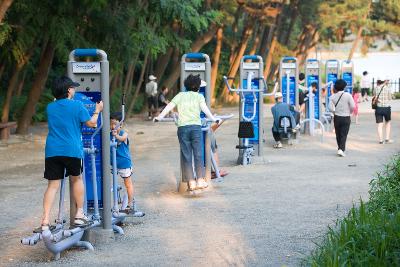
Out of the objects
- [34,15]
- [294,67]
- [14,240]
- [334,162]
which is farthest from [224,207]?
[294,67]

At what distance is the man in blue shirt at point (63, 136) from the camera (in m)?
8.27

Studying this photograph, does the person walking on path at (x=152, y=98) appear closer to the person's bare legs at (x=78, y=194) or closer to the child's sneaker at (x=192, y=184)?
the child's sneaker at (x=192, y=184)

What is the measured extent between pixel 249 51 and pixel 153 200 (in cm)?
3631

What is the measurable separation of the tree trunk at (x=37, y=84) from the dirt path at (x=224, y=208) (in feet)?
12.7

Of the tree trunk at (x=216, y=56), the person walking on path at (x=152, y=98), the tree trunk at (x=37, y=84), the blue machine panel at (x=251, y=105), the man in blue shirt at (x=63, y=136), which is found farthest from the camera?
the tree trunk at (x=216, y=56)

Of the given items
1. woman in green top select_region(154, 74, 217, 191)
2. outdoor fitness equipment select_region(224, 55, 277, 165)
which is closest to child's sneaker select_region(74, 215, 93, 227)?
woman in green top select_region(154, 74, 217, 191)

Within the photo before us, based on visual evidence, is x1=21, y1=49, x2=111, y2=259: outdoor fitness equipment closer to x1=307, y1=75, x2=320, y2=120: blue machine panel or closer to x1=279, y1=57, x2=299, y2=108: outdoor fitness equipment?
x1=279, y1=57, x2=299, y2=108: outdoor fitness equipment

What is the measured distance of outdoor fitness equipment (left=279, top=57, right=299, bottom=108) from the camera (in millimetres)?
22516

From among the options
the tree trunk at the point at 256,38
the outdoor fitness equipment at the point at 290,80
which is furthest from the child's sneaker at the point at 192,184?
the tree trunk at the point at 256,38

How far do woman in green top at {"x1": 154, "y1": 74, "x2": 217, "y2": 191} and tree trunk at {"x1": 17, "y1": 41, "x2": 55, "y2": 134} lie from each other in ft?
37.9

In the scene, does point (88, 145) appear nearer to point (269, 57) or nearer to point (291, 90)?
point (291, 90)

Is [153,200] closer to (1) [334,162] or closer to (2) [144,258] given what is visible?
(2) [144,258]

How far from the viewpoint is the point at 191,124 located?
11.9m

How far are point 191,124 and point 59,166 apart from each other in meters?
3.82
